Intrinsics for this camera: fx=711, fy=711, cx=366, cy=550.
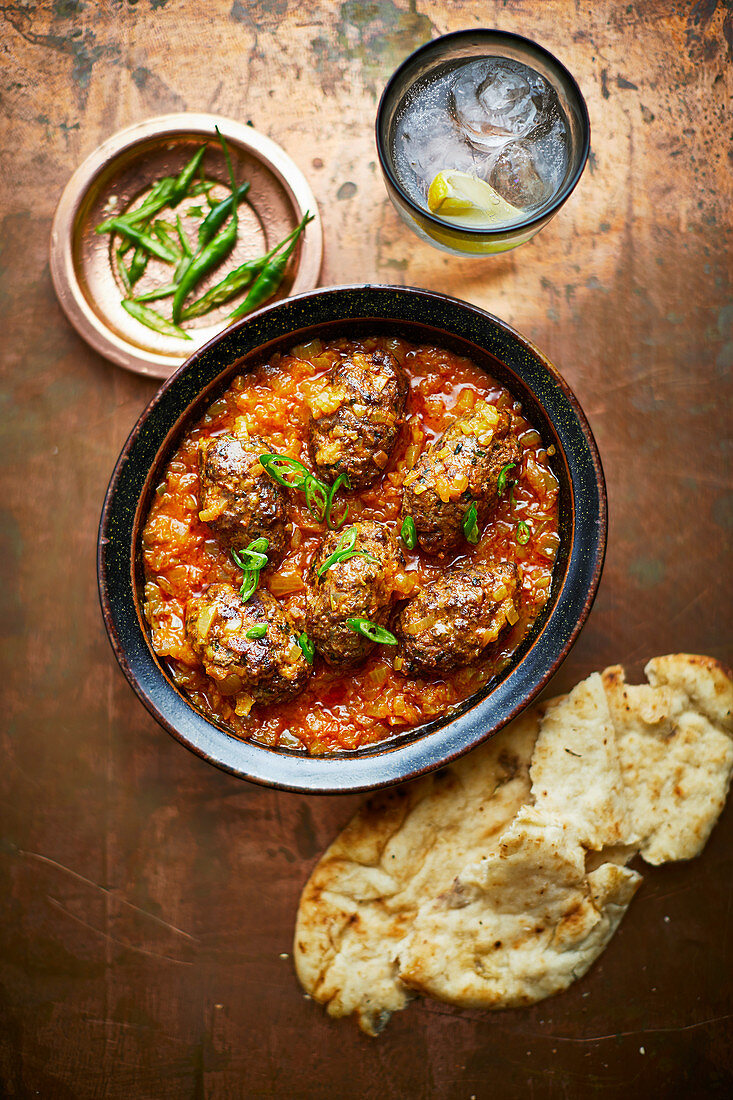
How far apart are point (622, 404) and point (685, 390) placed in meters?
0.36

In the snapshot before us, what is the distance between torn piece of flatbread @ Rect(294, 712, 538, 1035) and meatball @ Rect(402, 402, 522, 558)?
3.87 ft

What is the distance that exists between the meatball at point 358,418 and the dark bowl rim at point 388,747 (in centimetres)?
36

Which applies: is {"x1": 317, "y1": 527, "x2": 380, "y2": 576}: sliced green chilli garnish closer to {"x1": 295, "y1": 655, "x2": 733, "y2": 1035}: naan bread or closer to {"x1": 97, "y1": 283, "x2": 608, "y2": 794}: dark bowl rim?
{"x1": 97, "y1": 283, "x2": 608, "y2": 794}: dark bowl rim

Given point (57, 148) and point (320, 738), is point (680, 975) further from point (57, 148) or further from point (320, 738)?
point (57, 148)

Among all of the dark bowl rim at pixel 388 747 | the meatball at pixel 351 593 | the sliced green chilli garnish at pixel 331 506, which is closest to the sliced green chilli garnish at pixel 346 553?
the meatball at pixel 351 593

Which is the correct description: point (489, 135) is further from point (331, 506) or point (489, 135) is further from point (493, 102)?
point (331, 506)

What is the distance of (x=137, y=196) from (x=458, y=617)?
2.87 meters

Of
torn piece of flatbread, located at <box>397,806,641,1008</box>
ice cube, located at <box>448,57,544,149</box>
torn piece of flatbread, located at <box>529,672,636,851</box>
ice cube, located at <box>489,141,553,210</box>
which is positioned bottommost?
torn piece of flatbread, located at <box>397,806,641,1008</box>

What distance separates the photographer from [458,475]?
3.11m

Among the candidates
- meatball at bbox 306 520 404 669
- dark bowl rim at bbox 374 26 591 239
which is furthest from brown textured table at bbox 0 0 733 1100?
meatball at bbox 306 520 404 669

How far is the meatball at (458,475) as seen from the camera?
10.3 feet

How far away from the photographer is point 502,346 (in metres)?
3.26

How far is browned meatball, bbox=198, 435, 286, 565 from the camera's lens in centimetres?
318

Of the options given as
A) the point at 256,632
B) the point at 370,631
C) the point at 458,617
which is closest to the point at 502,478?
the point at 458,617
